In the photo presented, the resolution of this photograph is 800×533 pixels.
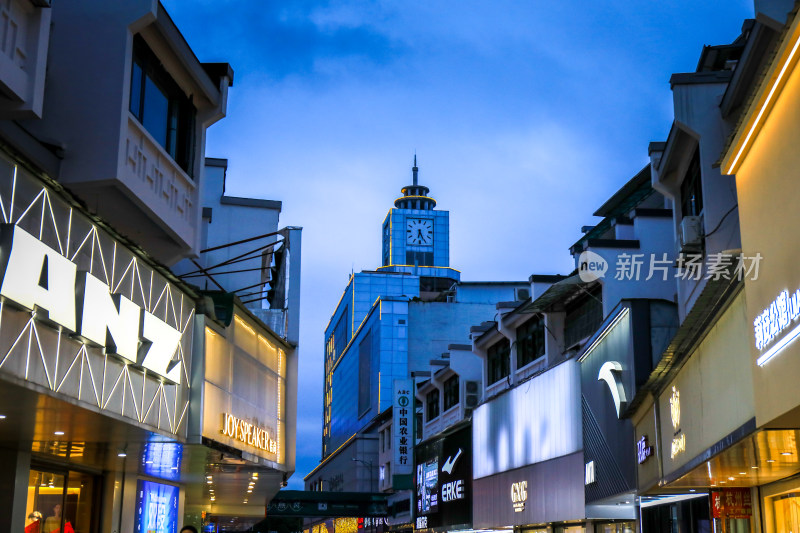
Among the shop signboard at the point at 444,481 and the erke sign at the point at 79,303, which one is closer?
the erke sign at the point at 79,303

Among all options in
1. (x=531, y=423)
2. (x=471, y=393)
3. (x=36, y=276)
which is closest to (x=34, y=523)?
(x=36, y=276)

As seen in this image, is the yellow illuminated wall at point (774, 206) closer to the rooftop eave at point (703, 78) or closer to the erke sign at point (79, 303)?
the erke sign at point (79, 303)

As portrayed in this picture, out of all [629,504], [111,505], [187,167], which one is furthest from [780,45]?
[629,504]

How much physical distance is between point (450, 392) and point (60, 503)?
124ft

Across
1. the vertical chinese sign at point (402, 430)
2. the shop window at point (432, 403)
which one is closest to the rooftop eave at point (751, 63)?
the shop window at point (432, 403)

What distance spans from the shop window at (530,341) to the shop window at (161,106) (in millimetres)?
20018

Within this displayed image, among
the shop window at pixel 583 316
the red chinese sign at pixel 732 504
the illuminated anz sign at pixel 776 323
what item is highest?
the shop window at pixel 583 316

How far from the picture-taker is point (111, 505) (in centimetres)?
1969

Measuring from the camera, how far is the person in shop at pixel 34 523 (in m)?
15.8

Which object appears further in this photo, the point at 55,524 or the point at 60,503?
the point at 60,503

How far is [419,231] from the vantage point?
163m

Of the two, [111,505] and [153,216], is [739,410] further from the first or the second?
[111,505]

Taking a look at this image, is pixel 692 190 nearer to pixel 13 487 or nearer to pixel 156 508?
pixel 156 508

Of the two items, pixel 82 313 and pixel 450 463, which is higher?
pixel 450 463
